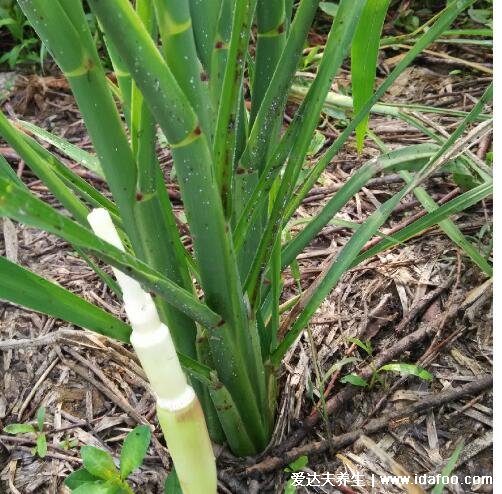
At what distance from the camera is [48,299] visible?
1.46 feet

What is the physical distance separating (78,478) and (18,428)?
19 cm

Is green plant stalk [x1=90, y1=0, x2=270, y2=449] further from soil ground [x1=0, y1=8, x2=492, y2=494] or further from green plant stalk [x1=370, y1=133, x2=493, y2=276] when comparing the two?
green plant stalk [x1=370, y1=133, x2=493, y2=276]

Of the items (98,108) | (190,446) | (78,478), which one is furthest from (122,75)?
(78,478)

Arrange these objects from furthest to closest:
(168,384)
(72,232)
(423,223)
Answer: (423,223), (168,384), (72,232)

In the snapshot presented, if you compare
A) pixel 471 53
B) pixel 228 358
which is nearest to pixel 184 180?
pixel 228 358

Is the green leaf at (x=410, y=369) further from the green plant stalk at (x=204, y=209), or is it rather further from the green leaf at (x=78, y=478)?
the green leaf at (x=78, y=478)

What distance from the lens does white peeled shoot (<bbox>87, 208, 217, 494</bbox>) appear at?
44cm

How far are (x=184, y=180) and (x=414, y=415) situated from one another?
48 cm

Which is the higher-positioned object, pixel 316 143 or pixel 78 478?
pixel 316 143

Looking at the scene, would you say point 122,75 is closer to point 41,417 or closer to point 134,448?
point 134,448

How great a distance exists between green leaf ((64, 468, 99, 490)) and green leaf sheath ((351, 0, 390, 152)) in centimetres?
49

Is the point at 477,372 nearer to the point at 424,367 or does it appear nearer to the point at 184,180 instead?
the point at 424,367

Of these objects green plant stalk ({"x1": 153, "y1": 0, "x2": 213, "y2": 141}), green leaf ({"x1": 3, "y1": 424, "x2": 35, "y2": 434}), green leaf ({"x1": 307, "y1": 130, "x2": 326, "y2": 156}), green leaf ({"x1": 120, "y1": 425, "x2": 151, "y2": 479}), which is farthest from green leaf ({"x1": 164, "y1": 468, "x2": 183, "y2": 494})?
green leaf ({"x1": 307, "y1": 130, "x2": 326, "y2": 156})
